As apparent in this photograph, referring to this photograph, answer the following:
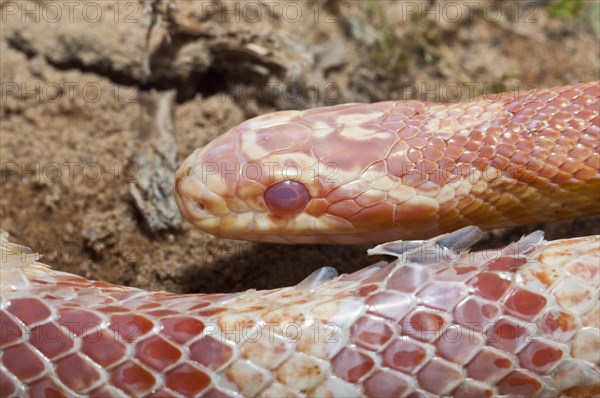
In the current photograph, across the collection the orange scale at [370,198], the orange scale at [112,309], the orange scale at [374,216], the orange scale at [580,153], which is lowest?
the orange scale at [112,309]

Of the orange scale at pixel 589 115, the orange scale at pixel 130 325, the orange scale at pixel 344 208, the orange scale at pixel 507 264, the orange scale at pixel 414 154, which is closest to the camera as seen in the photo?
the orange scale at pixel 130 325

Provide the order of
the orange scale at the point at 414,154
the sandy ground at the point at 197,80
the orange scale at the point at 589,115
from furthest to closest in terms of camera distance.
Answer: the sandy ground at the point at 197,80, the orange scale at the point at 589,115, the orange scale at the point at 414,154

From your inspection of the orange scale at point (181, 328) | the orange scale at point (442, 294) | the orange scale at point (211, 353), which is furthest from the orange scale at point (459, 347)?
the orange scale at point (181, 328)

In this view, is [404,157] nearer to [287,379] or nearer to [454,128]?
[454,128]

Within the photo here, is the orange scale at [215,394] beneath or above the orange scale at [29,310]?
beneath

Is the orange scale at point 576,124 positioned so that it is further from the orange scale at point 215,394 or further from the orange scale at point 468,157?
the orange scale at point 215,394

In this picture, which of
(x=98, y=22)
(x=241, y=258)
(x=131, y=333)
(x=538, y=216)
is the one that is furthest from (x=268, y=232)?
(x=98, y=22)

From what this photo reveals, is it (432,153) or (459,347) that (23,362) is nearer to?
(459,347)
